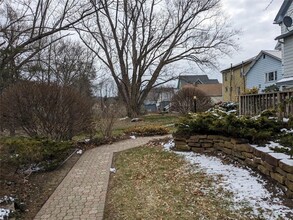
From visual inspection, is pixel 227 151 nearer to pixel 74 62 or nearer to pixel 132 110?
pixel 132 110

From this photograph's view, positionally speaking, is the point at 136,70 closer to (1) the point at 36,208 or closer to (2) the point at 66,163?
(2) the point at 66,163

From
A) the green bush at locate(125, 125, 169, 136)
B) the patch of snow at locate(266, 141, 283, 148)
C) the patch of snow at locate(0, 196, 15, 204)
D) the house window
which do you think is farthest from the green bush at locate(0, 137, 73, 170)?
the house window

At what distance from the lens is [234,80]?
36.4m

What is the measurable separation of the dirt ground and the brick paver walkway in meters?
0.13

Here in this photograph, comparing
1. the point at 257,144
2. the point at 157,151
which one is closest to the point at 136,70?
the point at 157,151

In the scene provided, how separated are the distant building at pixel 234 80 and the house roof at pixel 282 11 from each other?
19081 mm

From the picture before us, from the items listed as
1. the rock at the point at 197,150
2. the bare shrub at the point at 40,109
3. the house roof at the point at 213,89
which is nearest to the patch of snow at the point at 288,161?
the rock at the point at 197,150

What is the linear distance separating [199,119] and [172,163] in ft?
4.88

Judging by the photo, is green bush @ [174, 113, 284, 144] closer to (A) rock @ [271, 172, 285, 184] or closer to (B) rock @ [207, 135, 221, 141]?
(B) rock @ [207, 135, 221, 141]

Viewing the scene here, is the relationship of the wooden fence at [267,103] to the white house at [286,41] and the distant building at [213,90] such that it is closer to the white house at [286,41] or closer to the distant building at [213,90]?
the white house at [286,41]

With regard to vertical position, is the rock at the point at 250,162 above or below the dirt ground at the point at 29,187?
above

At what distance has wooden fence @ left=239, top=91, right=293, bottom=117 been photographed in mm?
6947

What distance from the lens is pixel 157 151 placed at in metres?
8.53

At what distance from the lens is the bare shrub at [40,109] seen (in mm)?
8859
